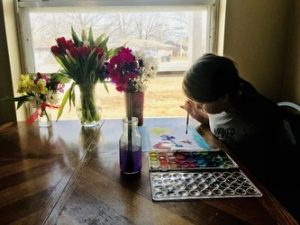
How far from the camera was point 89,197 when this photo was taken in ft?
2.71

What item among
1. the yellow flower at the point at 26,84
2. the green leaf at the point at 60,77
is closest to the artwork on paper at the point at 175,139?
the green leaf at the point at 60,77

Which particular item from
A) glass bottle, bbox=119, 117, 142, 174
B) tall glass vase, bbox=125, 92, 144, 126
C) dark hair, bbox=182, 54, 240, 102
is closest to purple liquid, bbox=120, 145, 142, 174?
glass bottle, bbox=119, 117, 142, 174

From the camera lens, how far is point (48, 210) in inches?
30.1

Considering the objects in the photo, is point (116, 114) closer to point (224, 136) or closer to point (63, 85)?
point (63, 85)

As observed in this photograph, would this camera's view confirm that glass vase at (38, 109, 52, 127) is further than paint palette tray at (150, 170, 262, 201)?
→ Yes

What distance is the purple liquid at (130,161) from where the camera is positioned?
97 centimetres

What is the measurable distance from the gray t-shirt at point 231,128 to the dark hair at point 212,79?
14cm

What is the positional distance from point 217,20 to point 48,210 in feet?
5.14

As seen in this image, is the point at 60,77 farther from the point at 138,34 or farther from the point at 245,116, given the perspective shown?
the point at 245,116

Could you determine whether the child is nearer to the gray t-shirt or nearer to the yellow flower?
the gray t-shirt

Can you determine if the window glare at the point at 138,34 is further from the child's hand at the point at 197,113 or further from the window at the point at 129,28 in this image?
the child's hand at the point at 197,113

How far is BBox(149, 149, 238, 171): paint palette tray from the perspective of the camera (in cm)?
100

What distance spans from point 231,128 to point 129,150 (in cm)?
55

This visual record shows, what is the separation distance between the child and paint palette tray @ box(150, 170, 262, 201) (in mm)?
251
